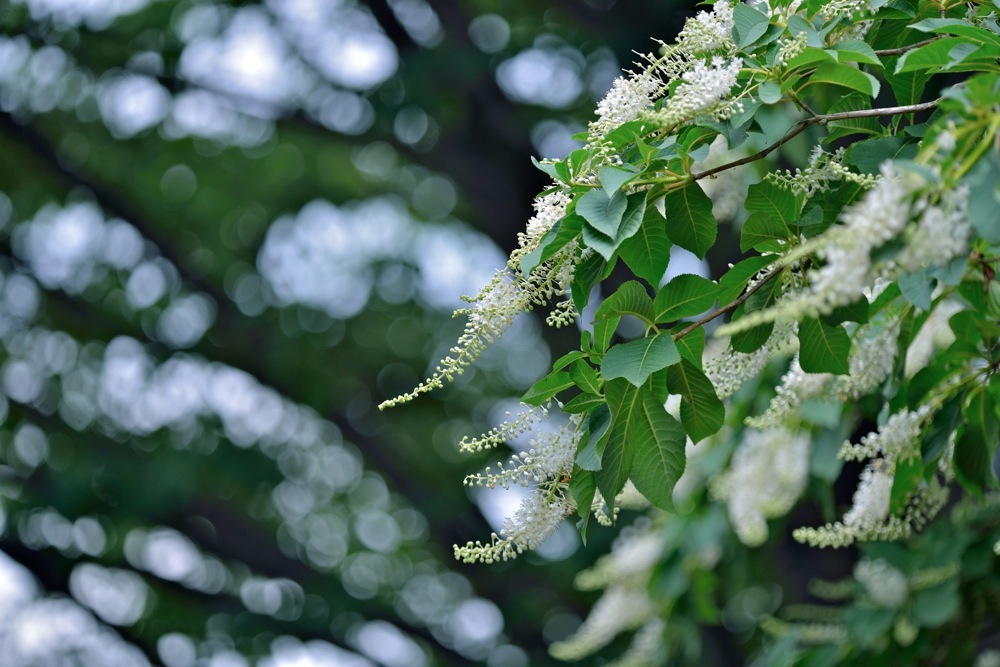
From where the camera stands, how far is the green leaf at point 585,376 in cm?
130

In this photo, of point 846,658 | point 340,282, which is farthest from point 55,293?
point 846,658

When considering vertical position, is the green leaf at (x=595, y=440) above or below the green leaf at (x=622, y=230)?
below

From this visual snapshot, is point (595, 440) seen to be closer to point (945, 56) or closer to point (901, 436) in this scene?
point (945, 56)

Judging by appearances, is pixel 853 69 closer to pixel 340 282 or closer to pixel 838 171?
pixel 838 171

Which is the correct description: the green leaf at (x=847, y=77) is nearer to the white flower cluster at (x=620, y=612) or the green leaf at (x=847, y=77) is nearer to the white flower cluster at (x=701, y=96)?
the white flower cluster at (x=701, y=96)

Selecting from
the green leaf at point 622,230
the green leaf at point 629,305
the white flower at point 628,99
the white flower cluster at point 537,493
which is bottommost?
the white flower cluster at point 537,493

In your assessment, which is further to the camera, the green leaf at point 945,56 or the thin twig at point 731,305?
the thin twig at point 731,305

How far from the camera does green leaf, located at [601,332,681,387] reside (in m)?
1.22

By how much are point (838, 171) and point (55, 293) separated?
16.6 ft

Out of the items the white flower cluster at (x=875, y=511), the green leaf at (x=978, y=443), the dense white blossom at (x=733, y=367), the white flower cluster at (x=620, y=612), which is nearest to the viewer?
the dense white blossom at (x=733, y=367)

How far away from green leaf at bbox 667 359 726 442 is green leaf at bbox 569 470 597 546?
0.15m

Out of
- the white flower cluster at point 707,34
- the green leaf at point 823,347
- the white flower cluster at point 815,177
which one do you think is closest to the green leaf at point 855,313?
the green leaf at point 823,347

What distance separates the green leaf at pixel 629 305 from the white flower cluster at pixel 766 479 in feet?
5.89

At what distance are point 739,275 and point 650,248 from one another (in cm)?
13
